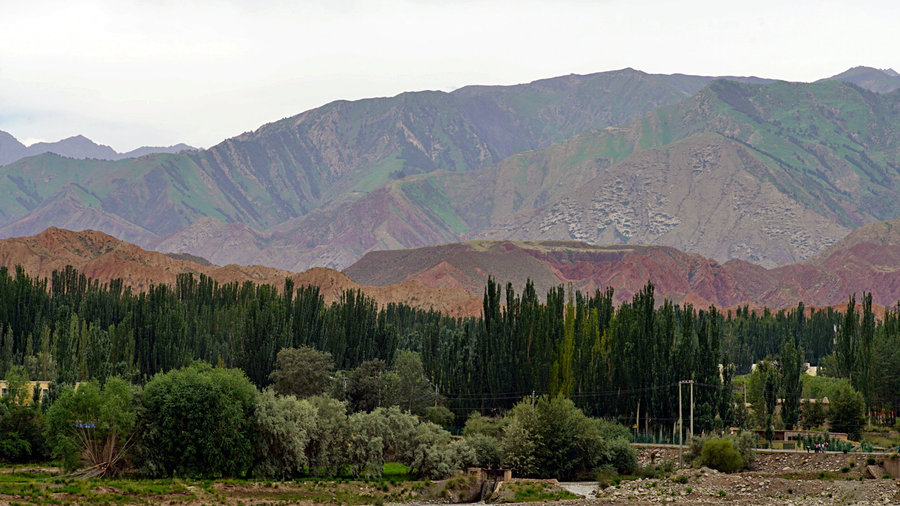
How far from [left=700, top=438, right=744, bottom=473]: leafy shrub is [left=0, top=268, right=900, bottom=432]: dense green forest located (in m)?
8.00

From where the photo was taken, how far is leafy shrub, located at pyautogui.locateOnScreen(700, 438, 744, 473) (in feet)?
238

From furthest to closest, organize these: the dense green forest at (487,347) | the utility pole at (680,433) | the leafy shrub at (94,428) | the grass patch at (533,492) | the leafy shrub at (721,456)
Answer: the dense green forest at (487,347) → the utility pole at (680,433) → the leafy shrub at (721,456) → the leafy shrub at (94,428) → the grass patch at (533,492)

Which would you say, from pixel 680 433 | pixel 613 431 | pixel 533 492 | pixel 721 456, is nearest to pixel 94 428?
pixel 533 492

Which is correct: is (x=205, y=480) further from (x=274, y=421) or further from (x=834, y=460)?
(x=834, y=460)

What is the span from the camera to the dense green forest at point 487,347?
8725 centimetres

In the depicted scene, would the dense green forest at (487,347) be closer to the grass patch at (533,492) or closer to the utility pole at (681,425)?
the utility pole at (681,425)

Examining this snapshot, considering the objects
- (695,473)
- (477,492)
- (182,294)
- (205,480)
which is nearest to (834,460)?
(695,473)

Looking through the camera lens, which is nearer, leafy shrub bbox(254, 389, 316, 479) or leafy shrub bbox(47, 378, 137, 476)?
leafy shrub bbox(47, 378, 137, 476)

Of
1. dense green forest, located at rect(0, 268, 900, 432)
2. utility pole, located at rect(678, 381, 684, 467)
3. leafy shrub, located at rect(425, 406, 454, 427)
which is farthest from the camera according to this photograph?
leafy shrub, located at rect(425, 406, 454, 427)

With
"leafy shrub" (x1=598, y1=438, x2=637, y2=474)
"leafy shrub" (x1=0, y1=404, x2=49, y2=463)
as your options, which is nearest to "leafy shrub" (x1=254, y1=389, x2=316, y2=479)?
"leafy shrub" (x1=0, y1=404, x2=49, y2=463)

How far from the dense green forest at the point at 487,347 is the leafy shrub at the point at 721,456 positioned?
7999 millimetres

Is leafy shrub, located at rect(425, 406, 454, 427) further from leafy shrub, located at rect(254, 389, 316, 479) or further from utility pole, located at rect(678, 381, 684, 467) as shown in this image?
leafy shrub, located at rect(254, 389, 316, 479)

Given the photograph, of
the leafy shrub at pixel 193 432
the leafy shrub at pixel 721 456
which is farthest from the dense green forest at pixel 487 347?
the leafy shrub at pixel 193 432

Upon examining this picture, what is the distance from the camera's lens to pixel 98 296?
389 feet
